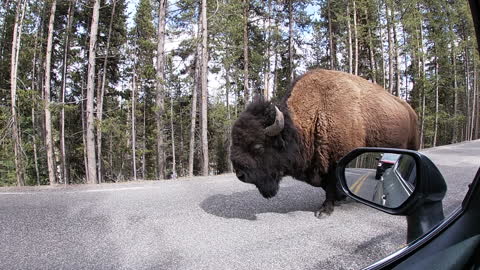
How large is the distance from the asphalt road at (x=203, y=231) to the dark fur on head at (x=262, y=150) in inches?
21.6

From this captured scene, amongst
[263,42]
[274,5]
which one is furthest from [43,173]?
[274,5]

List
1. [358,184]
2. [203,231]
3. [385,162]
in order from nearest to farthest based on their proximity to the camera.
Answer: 1. [385,162]
2. [358,184]
3. [203,231]

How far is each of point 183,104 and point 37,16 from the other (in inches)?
586

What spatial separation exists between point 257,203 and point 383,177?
9.56ft

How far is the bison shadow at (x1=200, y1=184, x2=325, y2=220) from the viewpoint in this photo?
12.9 feet

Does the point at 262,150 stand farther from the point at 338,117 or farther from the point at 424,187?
the point at 424,187

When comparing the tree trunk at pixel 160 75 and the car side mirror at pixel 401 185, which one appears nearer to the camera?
the car side mirror at pixel 401 185

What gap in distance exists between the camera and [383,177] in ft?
5.27

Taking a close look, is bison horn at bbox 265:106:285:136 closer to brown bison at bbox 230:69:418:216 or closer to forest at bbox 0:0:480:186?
brown bison at bbox 230:69:418:216

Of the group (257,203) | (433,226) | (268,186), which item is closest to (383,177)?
(433,226)

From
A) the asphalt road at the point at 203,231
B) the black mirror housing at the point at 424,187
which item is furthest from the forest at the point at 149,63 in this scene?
the black mirror housing at the point at 424,187

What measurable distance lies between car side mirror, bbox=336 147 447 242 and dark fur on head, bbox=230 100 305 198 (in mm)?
1594

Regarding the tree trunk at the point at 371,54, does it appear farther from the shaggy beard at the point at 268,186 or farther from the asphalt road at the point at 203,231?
the shaggy beard at the point at 268,186

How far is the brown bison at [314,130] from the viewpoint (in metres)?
3.58
